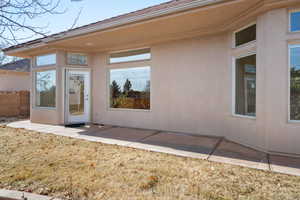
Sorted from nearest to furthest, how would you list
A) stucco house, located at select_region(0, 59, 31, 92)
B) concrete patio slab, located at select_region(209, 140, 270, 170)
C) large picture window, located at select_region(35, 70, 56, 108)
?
concrete patio slab, located at select_region(209, 140, 270, 170) < large picture window, located at select_region(35, 70, 56, 108) < stucco house, located at select_region(0, 59, 31, 92)

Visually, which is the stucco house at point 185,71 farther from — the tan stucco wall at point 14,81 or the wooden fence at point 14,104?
the tan stucco wall at point 14,81

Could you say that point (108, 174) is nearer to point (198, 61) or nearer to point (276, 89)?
point (276, 89)

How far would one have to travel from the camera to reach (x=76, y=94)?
7711 millimetres

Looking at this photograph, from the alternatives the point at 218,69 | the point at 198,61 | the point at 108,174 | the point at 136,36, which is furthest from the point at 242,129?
the point at 136,36

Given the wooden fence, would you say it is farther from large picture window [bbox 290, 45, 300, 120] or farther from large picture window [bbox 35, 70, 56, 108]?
large picture window [bbox 290, 45, 300, 120]

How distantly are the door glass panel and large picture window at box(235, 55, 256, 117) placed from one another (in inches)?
228

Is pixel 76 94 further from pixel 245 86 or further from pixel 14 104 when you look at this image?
pixel 245 86

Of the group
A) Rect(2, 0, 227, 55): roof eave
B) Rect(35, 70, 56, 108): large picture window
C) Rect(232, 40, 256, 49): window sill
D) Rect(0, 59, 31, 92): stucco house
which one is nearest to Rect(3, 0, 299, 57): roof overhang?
Rect(2, 0, 227, 55): roof eave

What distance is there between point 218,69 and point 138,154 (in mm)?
3348

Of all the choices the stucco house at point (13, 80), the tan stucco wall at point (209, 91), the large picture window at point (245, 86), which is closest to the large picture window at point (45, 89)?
the tan stucco wall at point (209, 91)

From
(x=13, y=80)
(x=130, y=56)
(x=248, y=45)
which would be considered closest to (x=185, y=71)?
(x=248, y=45)

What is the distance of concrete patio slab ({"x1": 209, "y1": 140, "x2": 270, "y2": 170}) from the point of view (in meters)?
3.41

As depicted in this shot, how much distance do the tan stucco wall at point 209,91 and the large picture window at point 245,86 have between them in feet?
0.61

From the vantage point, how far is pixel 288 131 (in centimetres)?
382
